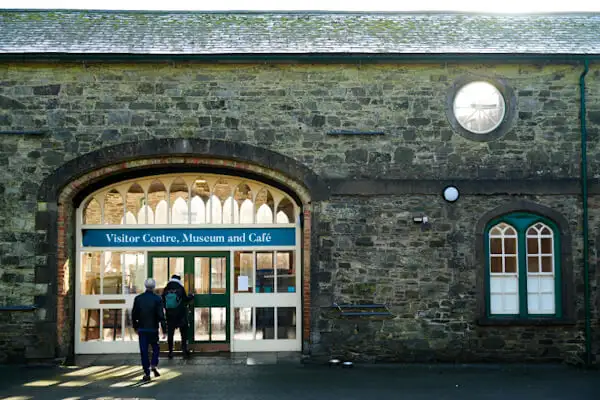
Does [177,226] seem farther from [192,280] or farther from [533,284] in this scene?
[533,284]

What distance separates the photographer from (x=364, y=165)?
1219 centimetres

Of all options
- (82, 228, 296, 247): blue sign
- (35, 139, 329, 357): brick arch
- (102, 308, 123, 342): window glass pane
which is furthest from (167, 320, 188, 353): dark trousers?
(35, 139, 329, 357): brick arch

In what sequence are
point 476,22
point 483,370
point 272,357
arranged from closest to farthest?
1. point 483,370
2. point 272,357
3. point 476,22

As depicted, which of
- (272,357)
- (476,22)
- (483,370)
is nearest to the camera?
(483,370)

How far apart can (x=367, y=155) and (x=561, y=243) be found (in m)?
3.99

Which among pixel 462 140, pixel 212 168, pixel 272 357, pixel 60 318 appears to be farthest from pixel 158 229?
pixel 462 140

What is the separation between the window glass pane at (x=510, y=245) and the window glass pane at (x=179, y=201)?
6234 mm

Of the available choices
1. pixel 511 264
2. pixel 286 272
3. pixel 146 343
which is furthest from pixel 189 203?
pixel 511 264

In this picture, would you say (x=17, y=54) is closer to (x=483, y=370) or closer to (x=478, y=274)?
(x=478, y=274)

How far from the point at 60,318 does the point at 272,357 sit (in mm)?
4007

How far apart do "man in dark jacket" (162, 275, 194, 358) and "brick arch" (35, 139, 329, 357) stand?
1943 mm

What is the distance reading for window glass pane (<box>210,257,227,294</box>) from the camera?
1293 cm

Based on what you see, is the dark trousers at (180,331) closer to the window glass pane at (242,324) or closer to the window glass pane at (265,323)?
the window glass pane at (242,324)

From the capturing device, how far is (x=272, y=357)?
12352mm
